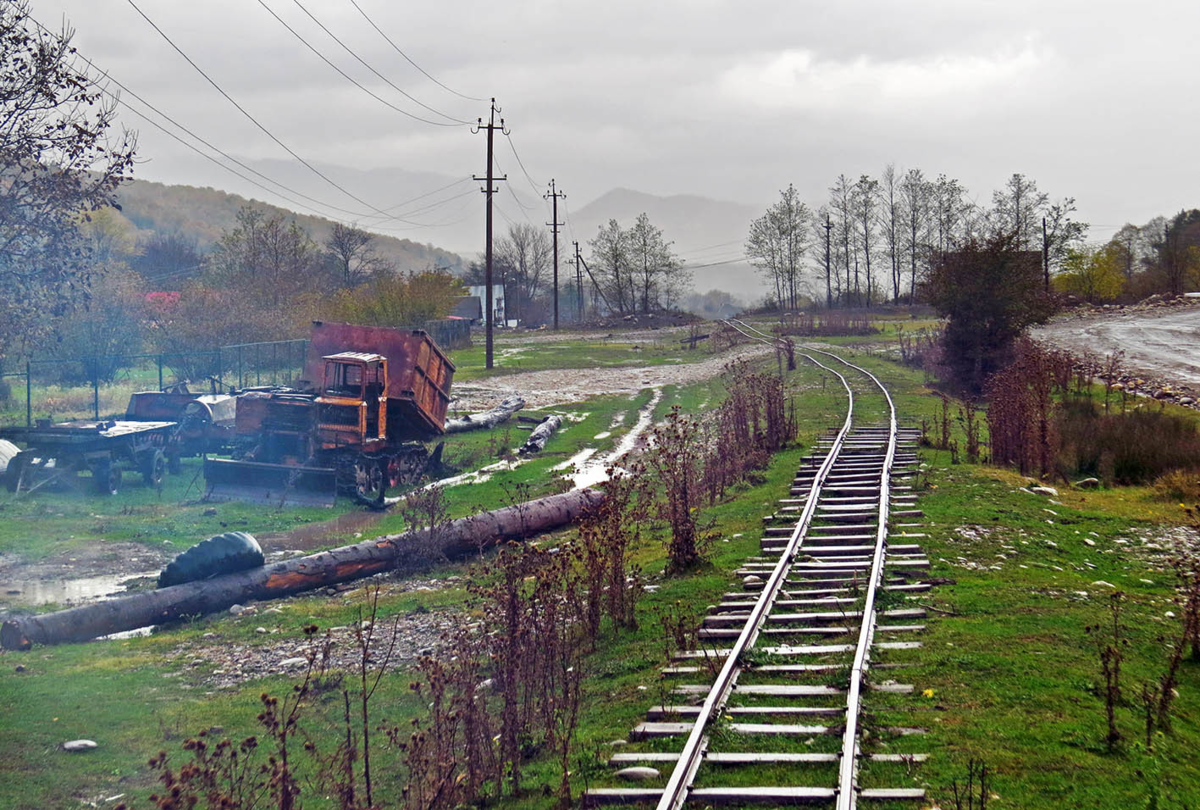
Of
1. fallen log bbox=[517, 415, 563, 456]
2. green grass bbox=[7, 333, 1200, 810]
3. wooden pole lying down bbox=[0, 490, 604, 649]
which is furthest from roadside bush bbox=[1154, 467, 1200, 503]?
fallen log bbox=[517, 415, 563, 456]

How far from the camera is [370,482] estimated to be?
71.8 ft

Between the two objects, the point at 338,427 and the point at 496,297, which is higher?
the point at 496,297

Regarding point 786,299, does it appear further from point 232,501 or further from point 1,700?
point 1,700

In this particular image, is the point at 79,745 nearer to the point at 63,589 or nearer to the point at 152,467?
the point at 63,589

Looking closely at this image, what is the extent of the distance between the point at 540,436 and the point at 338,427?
7720 millimetres

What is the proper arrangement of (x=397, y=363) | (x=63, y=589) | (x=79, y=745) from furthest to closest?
(x=397, y=363)
(x=63, y=589)
(x=79, y=745)

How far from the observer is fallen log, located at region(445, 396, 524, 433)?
3092cm

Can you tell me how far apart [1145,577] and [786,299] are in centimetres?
10228

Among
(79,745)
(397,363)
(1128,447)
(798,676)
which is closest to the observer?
(798,676)

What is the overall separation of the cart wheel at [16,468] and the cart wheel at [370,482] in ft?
22.1

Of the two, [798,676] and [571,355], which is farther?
[571,355]

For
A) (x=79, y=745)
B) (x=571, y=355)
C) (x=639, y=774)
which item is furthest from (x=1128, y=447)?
(x=571, y=355)

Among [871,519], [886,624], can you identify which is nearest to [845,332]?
[871,519]

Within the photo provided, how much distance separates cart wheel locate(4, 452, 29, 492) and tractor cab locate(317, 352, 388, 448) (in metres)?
5.94
